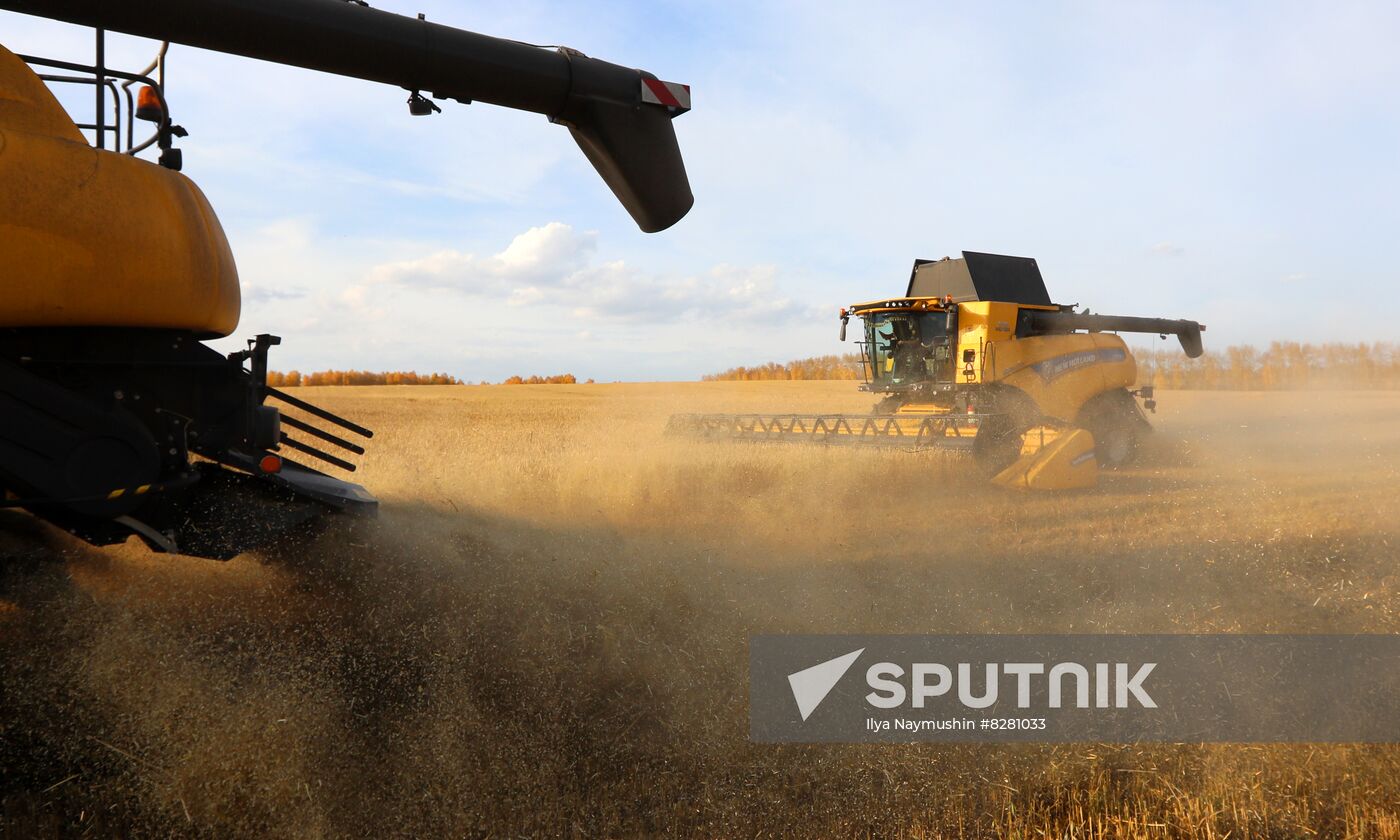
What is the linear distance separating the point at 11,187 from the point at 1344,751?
5981mm

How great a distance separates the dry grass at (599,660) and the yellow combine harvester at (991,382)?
1680 millimetres

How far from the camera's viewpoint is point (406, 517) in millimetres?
5973

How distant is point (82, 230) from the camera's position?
A: 3342 mm

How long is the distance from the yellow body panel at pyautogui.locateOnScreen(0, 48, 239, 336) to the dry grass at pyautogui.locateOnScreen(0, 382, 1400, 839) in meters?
1.66

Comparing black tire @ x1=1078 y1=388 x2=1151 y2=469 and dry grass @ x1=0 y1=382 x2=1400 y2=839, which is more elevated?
black tire @ x1=1078 y1=388 x2=1151 y2=469

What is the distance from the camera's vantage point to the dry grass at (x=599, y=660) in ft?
11.1

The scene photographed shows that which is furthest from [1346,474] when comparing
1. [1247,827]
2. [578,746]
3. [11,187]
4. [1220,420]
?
[11,187]

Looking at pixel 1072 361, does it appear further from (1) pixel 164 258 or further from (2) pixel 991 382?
(1) pixel 164 258

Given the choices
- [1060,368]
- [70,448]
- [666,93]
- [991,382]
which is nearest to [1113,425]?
[1060,368]

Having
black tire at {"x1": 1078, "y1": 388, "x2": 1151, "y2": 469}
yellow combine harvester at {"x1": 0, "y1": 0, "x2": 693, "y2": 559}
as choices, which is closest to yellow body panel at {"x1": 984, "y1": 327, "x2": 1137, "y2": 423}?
black tire at {"x1": 1078, "y1": 388, "x2": 1151, "y2": 469}

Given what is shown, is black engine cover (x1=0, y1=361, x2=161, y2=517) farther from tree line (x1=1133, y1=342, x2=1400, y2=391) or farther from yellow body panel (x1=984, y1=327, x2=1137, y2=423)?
tree line (x1=1133, y1=342, x2=1400, y2=391)

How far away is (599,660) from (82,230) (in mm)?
2924

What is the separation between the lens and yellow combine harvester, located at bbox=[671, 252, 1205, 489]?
9.51 metres

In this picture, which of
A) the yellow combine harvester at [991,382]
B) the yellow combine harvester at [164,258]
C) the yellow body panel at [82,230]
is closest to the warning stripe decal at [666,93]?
the yellow combine harvester at [164,258]
